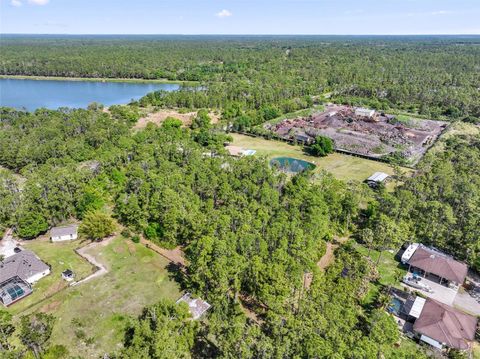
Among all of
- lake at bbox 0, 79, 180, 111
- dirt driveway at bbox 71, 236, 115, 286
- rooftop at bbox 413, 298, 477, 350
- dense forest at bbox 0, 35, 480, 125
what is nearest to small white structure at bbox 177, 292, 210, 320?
dirt driveway at bbox 71, 236, 115, 286

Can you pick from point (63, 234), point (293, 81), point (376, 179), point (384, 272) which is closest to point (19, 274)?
point (63, 234)

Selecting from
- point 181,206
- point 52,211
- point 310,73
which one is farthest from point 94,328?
point 310,73

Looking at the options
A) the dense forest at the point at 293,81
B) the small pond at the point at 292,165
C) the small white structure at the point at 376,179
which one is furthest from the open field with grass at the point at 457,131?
the small pond at the point at 292,165

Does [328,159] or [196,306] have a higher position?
[196,306]

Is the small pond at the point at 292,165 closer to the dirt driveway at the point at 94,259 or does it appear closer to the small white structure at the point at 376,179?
the small white structure at the point at 376,179

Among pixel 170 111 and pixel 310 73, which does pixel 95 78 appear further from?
pixel 310 73

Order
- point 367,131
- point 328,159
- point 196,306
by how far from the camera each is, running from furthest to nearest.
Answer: point 367,131
point 328,159
point 196,306

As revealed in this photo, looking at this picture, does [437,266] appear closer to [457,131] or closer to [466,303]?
[466,303]
